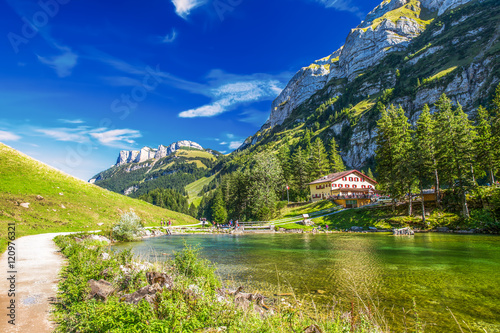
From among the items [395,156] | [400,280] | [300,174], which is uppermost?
[300,174]

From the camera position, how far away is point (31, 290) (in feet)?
34.6

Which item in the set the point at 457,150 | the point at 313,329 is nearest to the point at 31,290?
the point at 313,329

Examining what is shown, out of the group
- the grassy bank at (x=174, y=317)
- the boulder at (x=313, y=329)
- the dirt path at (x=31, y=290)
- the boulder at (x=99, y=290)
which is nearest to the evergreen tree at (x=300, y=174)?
the dirt path at (x=31, y=290)

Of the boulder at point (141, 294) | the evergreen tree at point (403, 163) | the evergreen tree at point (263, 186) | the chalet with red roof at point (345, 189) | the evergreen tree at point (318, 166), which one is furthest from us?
the evergreen tree at point (318, 166)

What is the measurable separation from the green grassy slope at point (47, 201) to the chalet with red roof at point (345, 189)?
2108 inches

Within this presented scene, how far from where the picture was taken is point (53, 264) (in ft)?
51.7

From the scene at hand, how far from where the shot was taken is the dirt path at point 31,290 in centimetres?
726

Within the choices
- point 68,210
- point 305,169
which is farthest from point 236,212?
point 68,210

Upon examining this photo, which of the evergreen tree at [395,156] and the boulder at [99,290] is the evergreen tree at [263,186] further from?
the boulder at [99,290]

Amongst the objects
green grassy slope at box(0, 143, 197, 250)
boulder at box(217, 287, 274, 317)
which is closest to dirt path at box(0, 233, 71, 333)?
boulder at box(217, 287, 274, 317)

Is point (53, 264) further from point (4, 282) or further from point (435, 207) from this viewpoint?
point (435, 207)

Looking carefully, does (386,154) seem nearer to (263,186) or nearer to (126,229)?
(263,186)

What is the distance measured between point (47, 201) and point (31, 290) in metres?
43.5

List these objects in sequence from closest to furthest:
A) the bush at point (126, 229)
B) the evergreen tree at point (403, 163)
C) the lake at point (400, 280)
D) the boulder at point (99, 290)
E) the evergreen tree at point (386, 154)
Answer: the boulder at point (99, 290), the lake at point (400, 280), the bush at point (126, 229), the evergreen tree at point (403, 163), the evergreen tree at point (386, 154)
